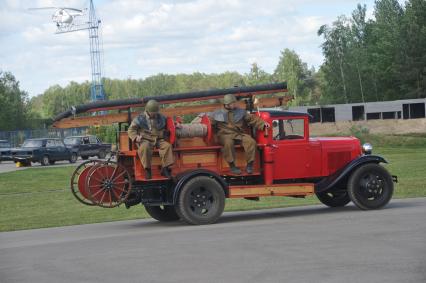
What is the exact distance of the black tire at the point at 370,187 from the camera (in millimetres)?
15836

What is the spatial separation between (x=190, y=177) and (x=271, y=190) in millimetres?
1636

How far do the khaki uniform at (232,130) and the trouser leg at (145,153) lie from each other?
139 centimetres

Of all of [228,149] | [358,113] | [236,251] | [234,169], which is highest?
[358,113]

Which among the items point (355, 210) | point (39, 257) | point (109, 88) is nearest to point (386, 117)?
point (355, 210)

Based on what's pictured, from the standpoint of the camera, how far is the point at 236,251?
11.1 m

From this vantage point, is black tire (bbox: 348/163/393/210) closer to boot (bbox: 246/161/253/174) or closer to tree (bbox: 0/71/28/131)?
boot (bbox: 246/161/253/174)

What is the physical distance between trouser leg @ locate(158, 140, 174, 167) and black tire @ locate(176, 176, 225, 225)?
51cm

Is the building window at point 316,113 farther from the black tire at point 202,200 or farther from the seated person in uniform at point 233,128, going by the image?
the black tire at point 202,200

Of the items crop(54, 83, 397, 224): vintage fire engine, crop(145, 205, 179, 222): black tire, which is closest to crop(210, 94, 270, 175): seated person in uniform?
crop(54, 83, 397, 224): vintage fire engine

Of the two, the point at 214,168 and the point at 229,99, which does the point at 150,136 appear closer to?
the point at 214,168

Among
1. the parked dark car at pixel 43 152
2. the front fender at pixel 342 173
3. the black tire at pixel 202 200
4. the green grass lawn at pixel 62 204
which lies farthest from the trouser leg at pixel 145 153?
the parked dark car at pixel 43 152

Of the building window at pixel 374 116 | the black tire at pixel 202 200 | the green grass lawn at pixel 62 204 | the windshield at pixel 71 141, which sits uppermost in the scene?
the building window at pixel 374 116

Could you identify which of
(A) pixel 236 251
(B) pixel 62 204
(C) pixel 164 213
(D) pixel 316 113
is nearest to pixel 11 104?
(D) pixel 316 113

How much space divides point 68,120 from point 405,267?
7717 mm
